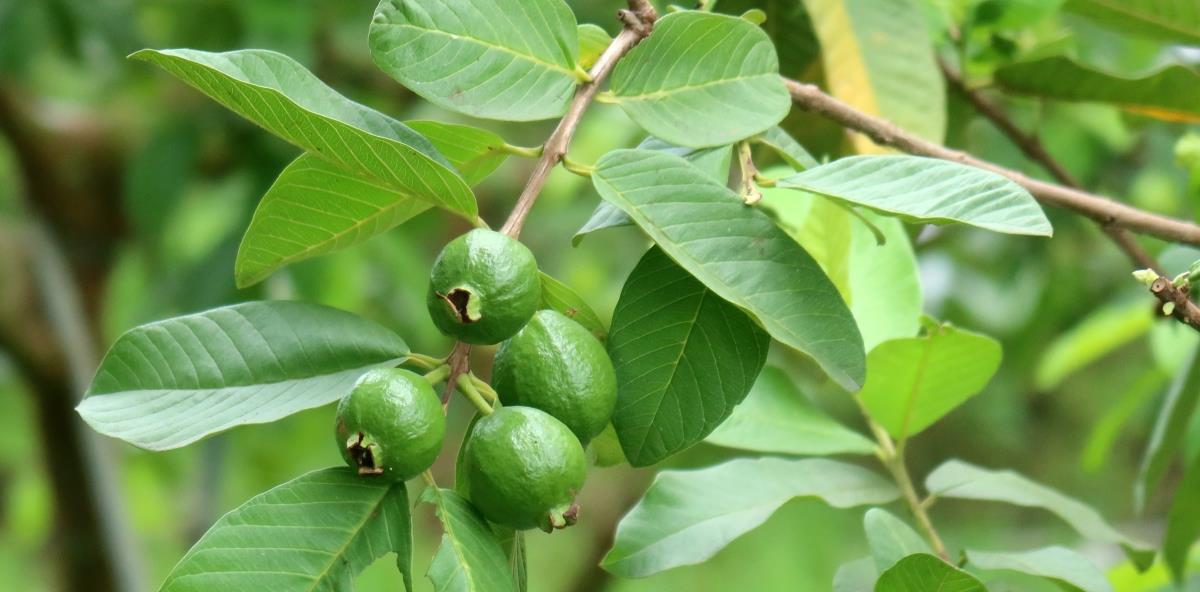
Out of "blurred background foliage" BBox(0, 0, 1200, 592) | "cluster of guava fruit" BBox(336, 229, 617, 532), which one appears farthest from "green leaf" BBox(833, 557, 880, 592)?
"blurred background foliage" BBox(0, 0, 1200, 592)

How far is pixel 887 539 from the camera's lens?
683 mm

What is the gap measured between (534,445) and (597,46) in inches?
12.2

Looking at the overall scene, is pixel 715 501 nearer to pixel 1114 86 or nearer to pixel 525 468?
pixel 525 468

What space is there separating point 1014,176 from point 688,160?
0.26 meters

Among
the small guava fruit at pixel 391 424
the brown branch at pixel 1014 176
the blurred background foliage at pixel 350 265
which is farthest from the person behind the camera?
the blurred background foliage at pixel 350 265

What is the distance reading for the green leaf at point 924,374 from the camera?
80cm

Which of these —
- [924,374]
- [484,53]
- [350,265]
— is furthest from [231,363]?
[350,265]

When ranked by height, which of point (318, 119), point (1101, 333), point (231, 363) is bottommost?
point (1101, 333)

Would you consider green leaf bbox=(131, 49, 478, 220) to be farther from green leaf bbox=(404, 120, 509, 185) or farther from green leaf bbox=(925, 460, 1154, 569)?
green leaf bbox=(925, 460, 1154, 569)

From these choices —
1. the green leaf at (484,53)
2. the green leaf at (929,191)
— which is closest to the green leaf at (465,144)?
the green leaf at (484,53)

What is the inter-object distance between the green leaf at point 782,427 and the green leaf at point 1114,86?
0.39 meters

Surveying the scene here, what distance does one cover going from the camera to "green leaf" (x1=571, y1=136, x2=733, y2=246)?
637mm

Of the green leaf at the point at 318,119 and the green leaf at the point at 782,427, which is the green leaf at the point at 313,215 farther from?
the green leaf at the point at 782,427

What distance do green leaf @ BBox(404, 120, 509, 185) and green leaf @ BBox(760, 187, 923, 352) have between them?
247mm
